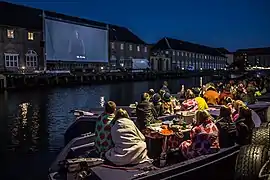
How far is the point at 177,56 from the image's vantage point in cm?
10225

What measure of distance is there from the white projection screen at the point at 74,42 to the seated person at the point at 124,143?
50350 millimetres

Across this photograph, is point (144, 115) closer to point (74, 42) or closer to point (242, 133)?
point (242, 133)

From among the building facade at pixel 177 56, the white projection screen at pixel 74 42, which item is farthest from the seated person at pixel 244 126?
the building facade at pixel 177 56

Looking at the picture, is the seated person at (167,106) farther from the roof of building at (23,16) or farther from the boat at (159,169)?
the roof of building at (23,16)

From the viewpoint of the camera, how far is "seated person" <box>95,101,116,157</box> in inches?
277

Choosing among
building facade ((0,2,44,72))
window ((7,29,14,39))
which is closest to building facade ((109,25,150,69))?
building facade ((0,2,44,72))

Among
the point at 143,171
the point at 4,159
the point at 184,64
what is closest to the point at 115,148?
the point at 143,171

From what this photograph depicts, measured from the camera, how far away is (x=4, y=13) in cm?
5200

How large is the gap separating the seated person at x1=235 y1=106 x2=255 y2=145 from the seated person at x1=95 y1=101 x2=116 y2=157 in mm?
2761

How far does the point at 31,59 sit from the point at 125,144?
1945 inches

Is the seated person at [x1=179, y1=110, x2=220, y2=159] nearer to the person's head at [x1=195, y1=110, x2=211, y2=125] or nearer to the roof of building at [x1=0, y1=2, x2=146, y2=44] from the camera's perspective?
the person's head at [x1=195, y1=110, x2=211, y2=125]

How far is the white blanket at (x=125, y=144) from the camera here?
641cm

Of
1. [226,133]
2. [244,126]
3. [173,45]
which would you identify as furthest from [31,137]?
[173,45]

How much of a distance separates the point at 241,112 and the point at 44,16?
5216 cm
